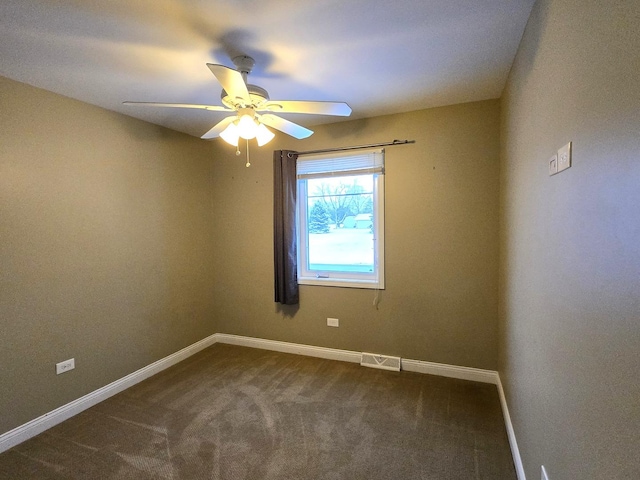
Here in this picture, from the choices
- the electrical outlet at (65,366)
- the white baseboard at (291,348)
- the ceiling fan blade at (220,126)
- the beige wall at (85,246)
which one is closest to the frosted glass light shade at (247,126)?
the ceiling fan blade at (220,126)

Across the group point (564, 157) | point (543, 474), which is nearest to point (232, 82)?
point (564, 157)

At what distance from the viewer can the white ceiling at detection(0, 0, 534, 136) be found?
1532mm

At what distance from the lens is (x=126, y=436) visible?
7.05 ft

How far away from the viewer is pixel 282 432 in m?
2.16

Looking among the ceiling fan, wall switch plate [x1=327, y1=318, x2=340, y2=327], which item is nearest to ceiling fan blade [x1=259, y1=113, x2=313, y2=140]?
the ceiling fan

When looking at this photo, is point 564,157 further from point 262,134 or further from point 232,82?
point 262,134

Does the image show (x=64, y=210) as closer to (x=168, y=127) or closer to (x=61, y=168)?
(x=61, y=168)

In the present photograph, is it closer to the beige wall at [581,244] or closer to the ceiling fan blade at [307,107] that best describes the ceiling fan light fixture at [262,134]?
the ceiling fan blade at [307,107]

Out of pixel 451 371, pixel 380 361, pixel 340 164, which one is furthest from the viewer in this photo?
pixel 340 164

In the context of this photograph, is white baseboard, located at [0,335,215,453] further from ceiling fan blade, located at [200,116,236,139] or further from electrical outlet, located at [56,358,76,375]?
ceiling fan blade, located at [200,116,236,139]

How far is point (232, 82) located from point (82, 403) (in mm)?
2721

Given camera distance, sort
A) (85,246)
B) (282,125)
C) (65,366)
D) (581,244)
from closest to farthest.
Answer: (581,244)
(282,125)
(65,366)
(85,246)

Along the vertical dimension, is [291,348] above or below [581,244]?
below

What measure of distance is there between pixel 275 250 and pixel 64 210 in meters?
1.84
